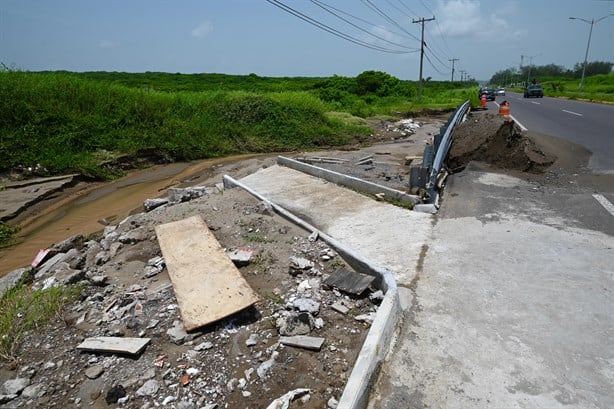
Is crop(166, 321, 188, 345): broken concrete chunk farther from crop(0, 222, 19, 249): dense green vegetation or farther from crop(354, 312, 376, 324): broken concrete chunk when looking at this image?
crop(0, 222, 19, 249): dense green vegetation

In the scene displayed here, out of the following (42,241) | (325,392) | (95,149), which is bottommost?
(42,241)

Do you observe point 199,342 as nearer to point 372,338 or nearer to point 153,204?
point 372,338

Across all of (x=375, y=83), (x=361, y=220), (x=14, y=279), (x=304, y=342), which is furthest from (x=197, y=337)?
(x=375, y=83)

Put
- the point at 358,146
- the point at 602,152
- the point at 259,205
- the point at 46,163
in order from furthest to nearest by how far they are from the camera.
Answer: the point at 358,146 → the point at 46,163 → the point at 602,152 → the point at 259,205

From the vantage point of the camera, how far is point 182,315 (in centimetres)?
343

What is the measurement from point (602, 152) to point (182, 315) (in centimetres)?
1030

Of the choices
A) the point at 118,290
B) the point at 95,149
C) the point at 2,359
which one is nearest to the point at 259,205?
the point at 118,290

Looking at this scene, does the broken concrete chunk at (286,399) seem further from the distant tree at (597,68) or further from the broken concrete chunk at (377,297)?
the distant tree at (597,68)

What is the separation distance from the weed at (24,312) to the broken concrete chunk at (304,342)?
8.04 ft

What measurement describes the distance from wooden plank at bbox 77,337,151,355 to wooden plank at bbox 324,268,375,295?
6.19 ft

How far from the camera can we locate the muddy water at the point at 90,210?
7.35m

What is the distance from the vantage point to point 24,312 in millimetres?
4004

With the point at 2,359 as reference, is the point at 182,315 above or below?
above

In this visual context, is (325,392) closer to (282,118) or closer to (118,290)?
(118,290)
